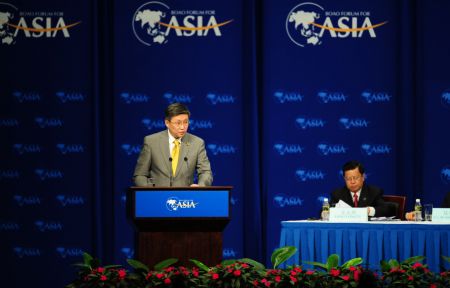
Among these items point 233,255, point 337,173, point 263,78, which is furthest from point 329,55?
point 233,255

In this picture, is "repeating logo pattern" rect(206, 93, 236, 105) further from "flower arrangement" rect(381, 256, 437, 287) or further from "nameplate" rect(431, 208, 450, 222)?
"flower arrangement" rect(381, 256, 437, 287)

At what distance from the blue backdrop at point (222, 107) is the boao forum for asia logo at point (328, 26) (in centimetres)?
1

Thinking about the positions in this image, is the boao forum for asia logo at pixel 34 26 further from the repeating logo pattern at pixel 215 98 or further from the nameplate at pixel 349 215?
the nameplate at pixel 349 215

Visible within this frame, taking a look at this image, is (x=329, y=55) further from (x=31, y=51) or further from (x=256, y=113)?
(x=31, y=51)

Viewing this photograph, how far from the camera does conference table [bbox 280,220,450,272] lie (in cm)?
569

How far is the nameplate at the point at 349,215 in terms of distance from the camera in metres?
5.97

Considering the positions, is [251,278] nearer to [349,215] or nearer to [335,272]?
[335,272]

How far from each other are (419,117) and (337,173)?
111 cm

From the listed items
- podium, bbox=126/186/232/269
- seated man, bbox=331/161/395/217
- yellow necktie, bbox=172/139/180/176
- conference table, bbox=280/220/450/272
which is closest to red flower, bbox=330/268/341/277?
podium, bbox=126/186/232/269

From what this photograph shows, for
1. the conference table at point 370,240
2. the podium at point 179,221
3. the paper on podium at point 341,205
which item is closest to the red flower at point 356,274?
the podium at point 179,221

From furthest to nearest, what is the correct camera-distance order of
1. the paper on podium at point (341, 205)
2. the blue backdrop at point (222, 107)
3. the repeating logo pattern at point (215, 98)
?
the repeating logo pattern at point (215, 98), the blue backdrop at point (222, 107), the paper on podium at point (341, 205)

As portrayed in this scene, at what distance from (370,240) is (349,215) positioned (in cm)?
27

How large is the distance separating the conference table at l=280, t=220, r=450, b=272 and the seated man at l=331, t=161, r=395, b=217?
2.69 feet

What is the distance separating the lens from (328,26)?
28.4 feet
